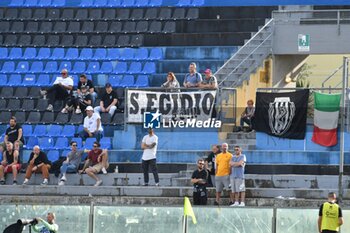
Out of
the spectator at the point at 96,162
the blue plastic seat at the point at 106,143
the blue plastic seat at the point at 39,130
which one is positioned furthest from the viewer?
the blue plastic seat at the point at 39,130

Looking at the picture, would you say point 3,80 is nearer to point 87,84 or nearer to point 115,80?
point 115,80

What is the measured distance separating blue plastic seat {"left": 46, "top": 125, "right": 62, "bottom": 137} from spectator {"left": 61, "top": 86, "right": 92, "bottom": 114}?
1.44 ft

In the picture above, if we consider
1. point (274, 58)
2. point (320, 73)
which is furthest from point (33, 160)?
point (320, 73)

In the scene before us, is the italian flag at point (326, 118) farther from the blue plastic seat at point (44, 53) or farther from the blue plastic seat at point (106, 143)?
the blue plastic seat at point (44, 53)

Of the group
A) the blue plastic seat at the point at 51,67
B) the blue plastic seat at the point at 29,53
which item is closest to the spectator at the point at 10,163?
the blue plastic seat at the point at 51,67

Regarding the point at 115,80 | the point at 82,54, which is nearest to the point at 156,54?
the point at 115,80

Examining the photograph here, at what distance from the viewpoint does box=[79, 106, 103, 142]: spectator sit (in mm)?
30500

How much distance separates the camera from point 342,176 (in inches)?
1078

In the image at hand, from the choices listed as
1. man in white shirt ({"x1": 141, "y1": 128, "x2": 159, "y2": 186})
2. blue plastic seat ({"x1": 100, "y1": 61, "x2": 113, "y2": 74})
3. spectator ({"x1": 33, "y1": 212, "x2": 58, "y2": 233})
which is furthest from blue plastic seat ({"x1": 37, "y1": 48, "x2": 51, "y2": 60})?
spectator ({"x1": 33, "y1": 212, "x2": 58, "y2": 233})

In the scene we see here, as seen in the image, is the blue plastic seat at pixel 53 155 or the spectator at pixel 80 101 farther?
the spectator at pixel 80 101

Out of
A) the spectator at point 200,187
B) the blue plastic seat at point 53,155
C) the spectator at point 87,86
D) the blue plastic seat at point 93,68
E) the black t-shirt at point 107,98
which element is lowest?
the spectator at point 200,187

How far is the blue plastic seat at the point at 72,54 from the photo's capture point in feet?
116

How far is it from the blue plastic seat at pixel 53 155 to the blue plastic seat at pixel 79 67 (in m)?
4.06

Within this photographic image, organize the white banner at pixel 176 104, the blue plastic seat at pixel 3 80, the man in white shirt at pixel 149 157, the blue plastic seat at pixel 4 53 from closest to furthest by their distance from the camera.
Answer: the man in white shirt at pixel 149 157 < the white banner at pixel 176 104 < the blue plastic seat at pixel 3 80 < the blue plastic seat at pixel 4 53
